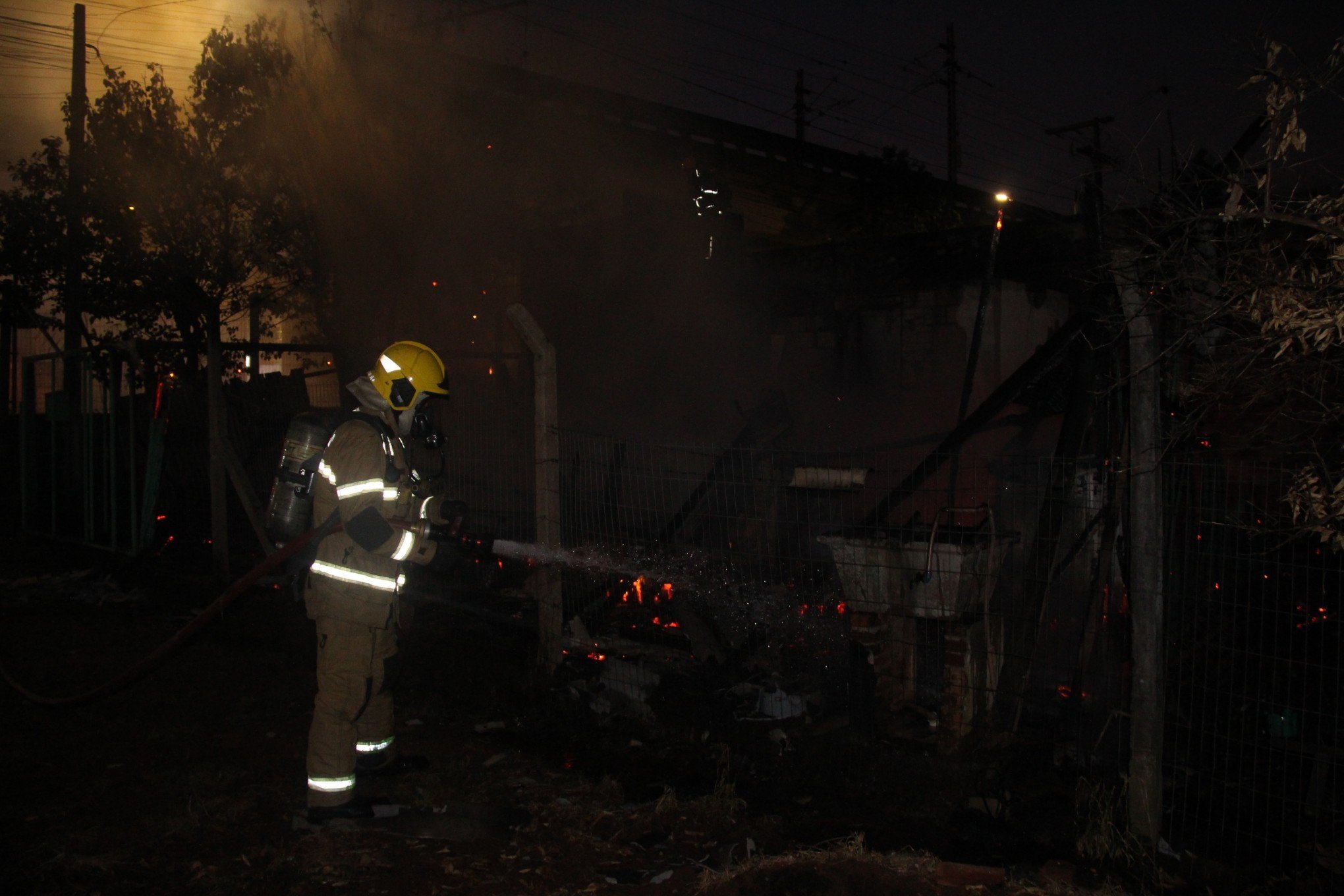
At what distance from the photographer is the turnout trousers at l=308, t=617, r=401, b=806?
3934 mm

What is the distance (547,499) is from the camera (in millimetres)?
5781

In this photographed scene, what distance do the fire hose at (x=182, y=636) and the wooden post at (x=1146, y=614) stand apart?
132 inches

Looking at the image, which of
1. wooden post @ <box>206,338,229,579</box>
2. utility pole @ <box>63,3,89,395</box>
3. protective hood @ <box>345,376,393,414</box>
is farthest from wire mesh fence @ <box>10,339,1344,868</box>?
utility pole @ <box>63,3,89,395</box>

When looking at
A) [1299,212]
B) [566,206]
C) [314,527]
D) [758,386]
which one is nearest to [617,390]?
[758,386]

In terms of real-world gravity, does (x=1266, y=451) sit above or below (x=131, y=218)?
below

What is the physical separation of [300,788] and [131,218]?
35.1 ft

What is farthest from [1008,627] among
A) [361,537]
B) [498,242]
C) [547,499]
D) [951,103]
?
[951,103]

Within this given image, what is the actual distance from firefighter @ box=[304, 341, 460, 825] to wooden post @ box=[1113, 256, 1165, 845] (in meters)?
3.04

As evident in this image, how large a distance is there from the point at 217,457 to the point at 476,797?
17.3ft

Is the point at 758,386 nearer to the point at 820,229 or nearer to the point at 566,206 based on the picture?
the point at 566,206

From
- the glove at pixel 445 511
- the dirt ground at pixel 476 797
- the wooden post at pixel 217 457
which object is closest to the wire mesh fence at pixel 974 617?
the dirt ground at pixel 476 797

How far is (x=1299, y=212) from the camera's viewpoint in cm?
275

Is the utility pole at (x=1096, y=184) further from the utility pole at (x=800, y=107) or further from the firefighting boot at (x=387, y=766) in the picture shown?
the utility pole at (x=800, y=107)

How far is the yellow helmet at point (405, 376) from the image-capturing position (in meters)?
4.19
